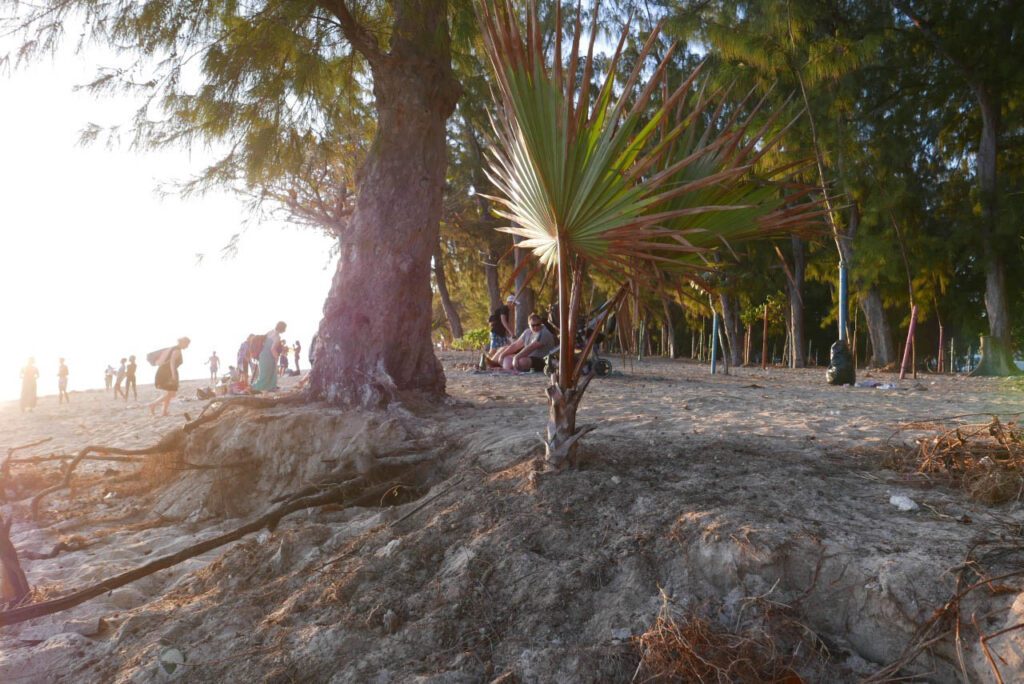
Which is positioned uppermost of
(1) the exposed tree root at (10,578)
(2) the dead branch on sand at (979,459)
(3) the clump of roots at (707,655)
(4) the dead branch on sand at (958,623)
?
(2) the dead branch on sand at (979,459)

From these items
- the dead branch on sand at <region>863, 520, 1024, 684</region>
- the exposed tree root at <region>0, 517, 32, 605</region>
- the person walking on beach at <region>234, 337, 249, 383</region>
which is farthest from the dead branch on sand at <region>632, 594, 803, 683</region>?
the person walking on beach at <region>234, 337, 249, 383</region>

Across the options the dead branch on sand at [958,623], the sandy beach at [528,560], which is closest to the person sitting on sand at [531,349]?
the sandy beach at [528,560]

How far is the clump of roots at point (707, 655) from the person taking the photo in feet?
7.51

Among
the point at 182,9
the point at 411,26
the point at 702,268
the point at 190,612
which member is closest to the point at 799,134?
the point at 411,26

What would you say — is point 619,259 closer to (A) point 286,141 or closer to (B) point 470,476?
(B) point 470,476

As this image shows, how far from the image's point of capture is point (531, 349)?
10820 millimetres

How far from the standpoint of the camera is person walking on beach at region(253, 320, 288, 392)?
1033 cm

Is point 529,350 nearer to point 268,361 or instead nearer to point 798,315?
point 268,361

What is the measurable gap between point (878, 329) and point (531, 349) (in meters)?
12.9

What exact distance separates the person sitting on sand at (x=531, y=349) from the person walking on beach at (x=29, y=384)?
1441cm

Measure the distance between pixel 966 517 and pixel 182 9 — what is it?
7.81 metres

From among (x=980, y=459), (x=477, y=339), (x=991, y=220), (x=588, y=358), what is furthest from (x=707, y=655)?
(x=991, y=220)

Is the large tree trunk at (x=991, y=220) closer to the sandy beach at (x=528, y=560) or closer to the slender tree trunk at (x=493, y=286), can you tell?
the slender tree trunk at (x=493, y=286)

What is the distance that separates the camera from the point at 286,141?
7.77 meters
